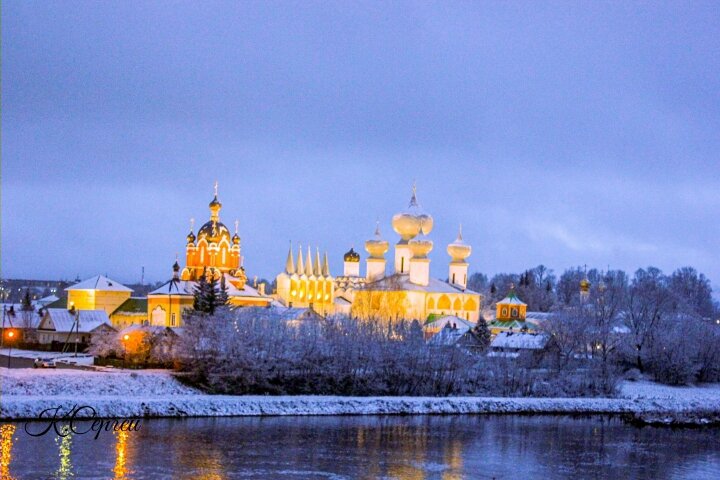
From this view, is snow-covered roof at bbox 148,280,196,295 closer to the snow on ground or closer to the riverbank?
the snow on ground

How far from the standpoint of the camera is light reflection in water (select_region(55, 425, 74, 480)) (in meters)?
22.9

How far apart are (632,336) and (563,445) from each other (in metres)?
26.0

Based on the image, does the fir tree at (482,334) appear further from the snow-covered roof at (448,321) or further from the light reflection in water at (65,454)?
the light reflection in water at (65,454)

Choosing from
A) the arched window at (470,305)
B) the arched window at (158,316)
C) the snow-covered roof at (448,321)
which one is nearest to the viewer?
the arched window at (158,316)

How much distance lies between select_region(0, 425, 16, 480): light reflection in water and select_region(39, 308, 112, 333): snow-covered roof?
115ft

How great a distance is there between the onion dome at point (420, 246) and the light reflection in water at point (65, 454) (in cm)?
5240

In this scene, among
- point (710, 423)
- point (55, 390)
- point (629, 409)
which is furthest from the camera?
point (629, 409)

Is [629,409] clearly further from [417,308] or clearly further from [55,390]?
[417,308]

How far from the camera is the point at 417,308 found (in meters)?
78.7

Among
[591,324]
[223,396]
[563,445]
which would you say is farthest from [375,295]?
[563,445]

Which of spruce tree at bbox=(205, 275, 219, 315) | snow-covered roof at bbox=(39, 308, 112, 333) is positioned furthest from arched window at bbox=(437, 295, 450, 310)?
spruce tree at bbox=(205, 275, 219, 315)

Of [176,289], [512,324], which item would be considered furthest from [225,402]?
[512,324]

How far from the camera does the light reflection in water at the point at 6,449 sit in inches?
898

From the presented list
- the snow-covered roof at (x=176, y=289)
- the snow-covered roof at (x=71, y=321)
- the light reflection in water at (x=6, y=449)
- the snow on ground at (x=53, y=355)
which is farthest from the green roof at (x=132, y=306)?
the light reflection in water at (x=6, y=449)
